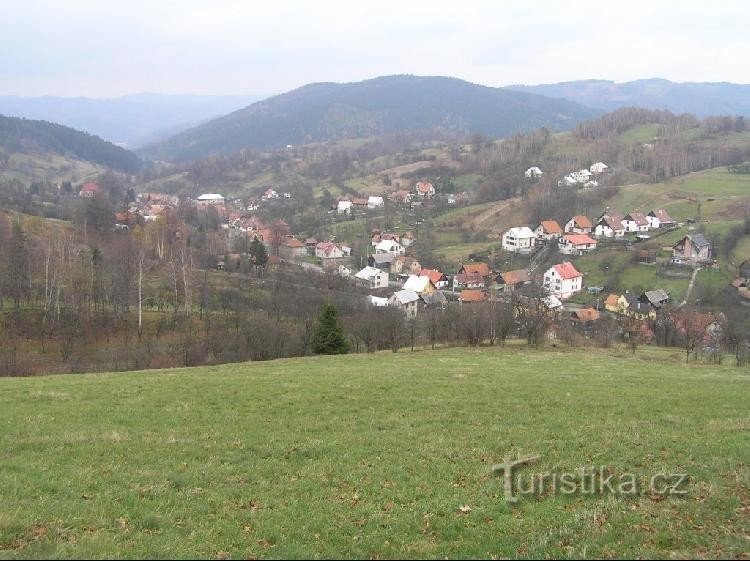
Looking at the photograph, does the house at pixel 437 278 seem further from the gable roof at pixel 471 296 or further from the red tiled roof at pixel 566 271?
the red tiled roof at pixel 566 271

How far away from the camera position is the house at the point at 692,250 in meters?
101

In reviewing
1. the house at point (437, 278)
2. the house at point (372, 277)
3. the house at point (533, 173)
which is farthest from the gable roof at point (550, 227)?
the house at point (533, 173)

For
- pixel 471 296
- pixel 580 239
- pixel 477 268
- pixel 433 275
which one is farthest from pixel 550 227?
pixel 471 296

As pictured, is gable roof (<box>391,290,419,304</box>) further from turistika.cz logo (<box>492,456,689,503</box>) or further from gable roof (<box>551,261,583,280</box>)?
turistika.cz logo (<box>492,456,689,503</box>)

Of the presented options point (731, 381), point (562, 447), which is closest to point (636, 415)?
point (562, 447)

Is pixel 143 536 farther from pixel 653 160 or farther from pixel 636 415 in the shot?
pixel 653 160

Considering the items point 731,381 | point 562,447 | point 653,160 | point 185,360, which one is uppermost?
point 653,160

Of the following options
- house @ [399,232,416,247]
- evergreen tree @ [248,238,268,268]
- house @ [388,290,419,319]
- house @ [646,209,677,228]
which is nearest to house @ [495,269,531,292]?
house @ [388,290,419,319]

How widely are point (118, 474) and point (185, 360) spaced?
3134 cm

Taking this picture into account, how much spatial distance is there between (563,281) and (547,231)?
3599 centimetres

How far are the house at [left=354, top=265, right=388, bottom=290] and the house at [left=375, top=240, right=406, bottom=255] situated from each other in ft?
67.7

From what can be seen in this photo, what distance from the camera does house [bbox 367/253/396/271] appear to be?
411ft

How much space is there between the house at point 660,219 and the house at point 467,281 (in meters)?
46.2

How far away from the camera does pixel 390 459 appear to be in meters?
13.4
